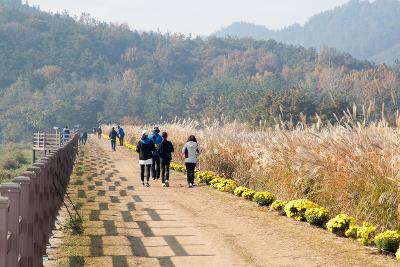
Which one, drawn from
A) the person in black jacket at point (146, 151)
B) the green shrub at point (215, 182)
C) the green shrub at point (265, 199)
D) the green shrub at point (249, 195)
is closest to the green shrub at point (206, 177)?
the green shrub at point (215, 182)

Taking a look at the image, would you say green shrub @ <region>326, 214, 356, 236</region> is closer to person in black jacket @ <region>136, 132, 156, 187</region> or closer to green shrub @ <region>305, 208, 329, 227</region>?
green shrub @ <region>305, 208, 329, 227</region>

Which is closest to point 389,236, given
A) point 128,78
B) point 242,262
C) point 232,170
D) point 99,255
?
point 242,262

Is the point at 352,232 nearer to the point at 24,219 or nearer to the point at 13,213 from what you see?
the point at 24,219

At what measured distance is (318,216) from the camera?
37.0 ft

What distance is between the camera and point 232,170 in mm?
20281

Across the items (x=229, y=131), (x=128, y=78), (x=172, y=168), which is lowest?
(x=172, y=168)

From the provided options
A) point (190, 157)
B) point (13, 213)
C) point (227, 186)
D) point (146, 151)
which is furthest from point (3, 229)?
point (146, 151)

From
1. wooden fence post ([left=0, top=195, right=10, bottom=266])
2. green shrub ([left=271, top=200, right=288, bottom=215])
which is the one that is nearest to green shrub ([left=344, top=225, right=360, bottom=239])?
green shrub ([left=271, top=200, right=288, bottom=215])

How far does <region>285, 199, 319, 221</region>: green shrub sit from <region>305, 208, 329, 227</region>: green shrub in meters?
0.29

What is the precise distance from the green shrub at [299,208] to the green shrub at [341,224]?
A: 109cm

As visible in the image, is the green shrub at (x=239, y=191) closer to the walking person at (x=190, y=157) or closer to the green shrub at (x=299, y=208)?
the walking person at (x=190, y=157)

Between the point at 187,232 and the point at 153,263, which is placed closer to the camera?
the point at 153,263

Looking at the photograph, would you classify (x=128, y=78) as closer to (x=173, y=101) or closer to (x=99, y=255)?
(x=173, y=101)

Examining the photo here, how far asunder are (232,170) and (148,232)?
9.41 meters
